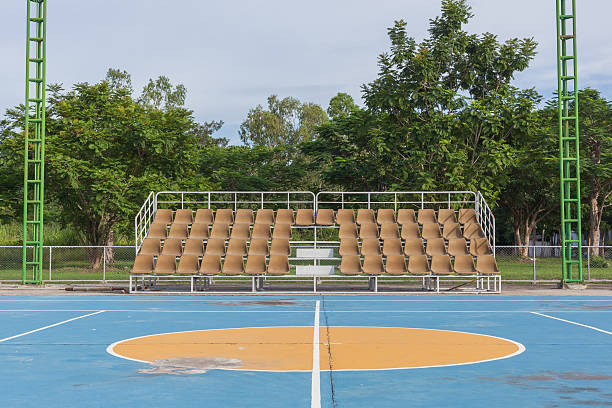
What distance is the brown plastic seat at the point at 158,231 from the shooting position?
20.8 meters

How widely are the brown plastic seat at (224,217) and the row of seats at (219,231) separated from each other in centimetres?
22

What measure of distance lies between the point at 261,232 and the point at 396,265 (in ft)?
14.2

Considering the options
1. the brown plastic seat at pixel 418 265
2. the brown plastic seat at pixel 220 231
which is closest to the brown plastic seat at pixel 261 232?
the brown plastic seat at pixel 220 231

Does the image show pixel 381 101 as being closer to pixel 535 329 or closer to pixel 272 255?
pixel 272 255

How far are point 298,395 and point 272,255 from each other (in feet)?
45.0

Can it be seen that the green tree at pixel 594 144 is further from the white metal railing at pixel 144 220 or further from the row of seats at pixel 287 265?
the white metal railing at pixel 144 220

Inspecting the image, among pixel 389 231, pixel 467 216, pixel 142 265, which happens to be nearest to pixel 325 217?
pixel 389 231

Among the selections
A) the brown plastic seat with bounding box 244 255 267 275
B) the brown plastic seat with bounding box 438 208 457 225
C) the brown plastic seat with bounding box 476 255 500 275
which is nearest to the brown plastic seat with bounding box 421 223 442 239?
the brown plastic seat with bounding box 438 208 457 225

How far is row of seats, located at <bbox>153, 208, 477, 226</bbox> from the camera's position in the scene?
21.3 metres

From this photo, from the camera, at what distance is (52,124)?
104 ft

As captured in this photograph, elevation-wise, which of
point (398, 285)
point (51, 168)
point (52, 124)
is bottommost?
point (398, 285)

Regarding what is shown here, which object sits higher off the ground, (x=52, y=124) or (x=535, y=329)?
(x=52, y=124)

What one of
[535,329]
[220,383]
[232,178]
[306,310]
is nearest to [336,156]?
[232,178]

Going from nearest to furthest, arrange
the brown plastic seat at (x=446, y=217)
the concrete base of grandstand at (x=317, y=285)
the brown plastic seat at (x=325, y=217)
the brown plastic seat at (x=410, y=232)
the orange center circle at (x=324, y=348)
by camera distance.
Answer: the orange center circle at (x=324, y=348), the concrete base of grandstand at (x=317, y=285), the brown plastic seat at (x=410, y=232), the brown plastic seat at (x=325, y=217), the brown plastic seat at (x=446, y=217)
